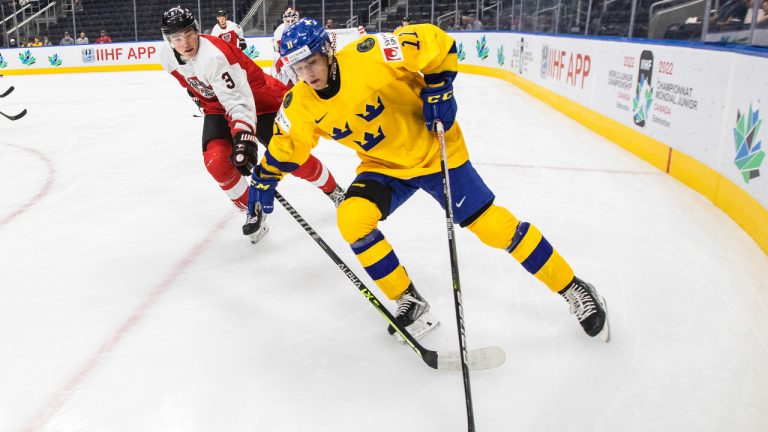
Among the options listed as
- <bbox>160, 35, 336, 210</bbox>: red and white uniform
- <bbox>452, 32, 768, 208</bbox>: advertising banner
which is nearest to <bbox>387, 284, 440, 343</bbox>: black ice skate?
<bbox>160, 35, 336, 210</bbox>: red and white uniform

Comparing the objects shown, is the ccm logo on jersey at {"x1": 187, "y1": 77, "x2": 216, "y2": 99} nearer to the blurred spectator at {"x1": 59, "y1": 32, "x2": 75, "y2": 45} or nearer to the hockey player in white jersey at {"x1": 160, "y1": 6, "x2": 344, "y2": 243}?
the hockey player in white jersey at {"x1": 160, "y1": 6, "x2": 344, "y2": 243}

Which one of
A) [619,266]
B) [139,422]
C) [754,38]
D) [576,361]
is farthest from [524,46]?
[139,422]

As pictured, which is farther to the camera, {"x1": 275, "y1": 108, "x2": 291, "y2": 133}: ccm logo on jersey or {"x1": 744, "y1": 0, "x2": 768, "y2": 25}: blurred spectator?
{"x1": 744, "y1": 0, "x2": 768, "y2": 25}: blurred spectator

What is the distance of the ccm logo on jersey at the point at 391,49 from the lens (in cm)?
198

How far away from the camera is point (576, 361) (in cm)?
194

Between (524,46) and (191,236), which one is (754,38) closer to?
(191,236)

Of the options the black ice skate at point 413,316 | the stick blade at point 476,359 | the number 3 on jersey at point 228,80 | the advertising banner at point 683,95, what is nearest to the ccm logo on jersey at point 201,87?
the number 3 on jersey at point 228,80

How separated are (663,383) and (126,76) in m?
12.9

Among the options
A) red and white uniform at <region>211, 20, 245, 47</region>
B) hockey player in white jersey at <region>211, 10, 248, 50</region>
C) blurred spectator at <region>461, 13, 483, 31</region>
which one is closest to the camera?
red and white uniform at <region>211, 20, 245, 47</region>

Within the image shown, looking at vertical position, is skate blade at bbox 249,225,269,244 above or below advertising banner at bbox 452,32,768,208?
below

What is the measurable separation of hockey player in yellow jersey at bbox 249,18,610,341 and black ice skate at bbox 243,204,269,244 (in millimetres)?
805

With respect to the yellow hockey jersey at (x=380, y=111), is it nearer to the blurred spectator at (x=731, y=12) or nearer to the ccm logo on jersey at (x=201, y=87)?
the ccm logo on jersey at (x=201, y=87)

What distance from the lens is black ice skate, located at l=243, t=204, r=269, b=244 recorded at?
2914 millimetres

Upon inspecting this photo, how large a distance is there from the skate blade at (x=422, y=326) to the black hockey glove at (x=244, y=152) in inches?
41.3
